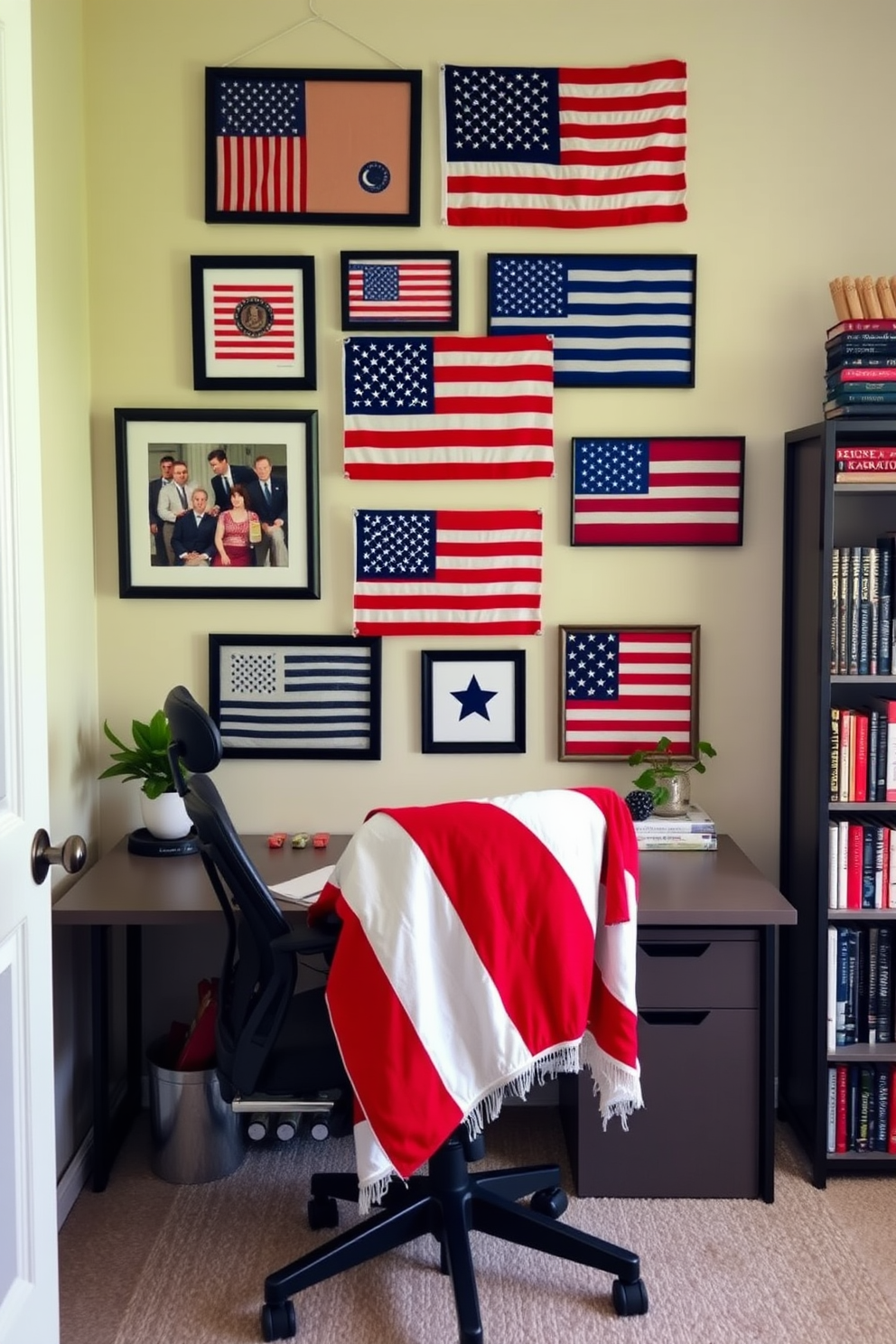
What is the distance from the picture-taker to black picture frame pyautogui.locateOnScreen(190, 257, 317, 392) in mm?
3000

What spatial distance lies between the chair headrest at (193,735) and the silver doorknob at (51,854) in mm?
568

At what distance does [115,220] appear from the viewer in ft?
9.84

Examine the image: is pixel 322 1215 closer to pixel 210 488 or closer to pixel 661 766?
pixel 661 766

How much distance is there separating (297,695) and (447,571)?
1.63 ft

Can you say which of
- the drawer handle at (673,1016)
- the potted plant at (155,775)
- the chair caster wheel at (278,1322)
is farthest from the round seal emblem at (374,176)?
the chair caster wheel at (278,1322)

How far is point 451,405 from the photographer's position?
3.04m

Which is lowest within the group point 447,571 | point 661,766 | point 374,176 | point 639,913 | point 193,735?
point 639,913

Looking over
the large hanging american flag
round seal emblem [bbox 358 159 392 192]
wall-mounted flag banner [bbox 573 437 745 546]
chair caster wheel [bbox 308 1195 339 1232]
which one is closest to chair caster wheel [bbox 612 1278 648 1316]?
chair caster wheel [bbox 308 1195 339 1232]

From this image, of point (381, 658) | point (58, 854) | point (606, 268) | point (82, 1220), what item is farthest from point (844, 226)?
point (82, 1220)

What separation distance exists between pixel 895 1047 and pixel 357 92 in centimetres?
263

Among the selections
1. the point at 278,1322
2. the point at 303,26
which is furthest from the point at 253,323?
the point at 278,1322

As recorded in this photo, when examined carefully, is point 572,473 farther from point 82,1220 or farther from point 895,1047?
point 82,1220

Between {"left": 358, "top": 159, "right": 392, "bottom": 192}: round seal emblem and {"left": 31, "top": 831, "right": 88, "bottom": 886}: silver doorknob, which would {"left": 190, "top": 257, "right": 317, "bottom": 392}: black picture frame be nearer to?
{"left": 358, "top": 159, "right": 392, "bottom": 192}: round seal emblem

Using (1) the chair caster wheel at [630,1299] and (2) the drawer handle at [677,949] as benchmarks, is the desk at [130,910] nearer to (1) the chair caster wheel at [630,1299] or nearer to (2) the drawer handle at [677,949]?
(2) the drawer handle at [677,949]
